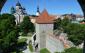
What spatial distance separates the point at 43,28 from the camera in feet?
123

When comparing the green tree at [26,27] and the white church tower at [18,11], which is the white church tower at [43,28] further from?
the white church tower at [18,11]

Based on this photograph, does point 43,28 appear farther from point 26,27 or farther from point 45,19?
point 26,27

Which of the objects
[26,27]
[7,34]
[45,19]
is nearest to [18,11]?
[26,27]

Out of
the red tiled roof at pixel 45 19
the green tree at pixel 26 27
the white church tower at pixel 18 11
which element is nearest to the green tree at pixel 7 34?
the red tiled roof at pixel 45 19

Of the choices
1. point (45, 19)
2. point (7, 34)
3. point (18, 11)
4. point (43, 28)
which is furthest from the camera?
point (18, 11)

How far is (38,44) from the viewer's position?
124ft

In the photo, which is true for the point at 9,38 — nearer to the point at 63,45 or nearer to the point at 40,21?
the point at 40,21

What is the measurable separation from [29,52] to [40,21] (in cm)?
732

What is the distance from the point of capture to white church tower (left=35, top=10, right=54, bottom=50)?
122ft

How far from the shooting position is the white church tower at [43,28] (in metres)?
37.2

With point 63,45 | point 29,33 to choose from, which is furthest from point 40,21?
point 29,33

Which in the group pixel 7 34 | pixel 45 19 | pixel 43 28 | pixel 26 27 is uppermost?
pixel 45 19

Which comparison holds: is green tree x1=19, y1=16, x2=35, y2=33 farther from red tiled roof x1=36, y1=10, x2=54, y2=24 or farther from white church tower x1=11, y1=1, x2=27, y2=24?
white church tower x1=11, y1=1, x2=27, y2=24

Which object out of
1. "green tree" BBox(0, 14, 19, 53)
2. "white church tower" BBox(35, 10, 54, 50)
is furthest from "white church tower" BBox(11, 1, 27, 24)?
"green tree" BBox(0, 14, 19, 53)
